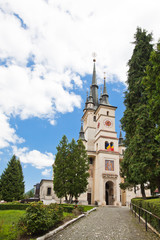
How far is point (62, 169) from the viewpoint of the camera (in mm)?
25562

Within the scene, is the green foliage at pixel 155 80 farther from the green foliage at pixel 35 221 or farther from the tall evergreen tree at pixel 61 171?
the tall evergreen tree at pixel 61 171

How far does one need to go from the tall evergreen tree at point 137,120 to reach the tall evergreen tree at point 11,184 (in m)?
27.1

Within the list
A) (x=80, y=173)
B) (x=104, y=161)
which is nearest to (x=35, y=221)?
(x=80, y=173)

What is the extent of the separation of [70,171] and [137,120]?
13620mm

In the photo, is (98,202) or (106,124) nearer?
(98,202)

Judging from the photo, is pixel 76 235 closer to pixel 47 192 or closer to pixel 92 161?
pixel 92 161

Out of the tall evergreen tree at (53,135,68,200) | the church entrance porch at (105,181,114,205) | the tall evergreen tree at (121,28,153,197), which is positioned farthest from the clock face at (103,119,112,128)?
the tall evergreen tree at (121,28,153,197)

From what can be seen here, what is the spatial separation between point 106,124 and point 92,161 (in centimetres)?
926

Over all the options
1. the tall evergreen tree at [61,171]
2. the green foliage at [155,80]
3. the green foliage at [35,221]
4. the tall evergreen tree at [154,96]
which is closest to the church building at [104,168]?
the tall evergreen tree at [61,171]

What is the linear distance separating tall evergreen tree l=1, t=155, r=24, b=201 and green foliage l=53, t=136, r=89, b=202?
15.9 m

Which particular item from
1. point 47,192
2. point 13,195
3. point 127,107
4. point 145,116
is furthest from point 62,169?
point 47,192

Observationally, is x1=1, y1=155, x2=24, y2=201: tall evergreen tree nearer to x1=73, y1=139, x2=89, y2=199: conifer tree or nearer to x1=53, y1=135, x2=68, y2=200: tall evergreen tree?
x1=53, y1=135, x2=68, y2=200: tall evergreen tree

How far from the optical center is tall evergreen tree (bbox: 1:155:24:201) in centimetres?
3591

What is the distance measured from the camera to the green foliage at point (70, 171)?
24561 millimetres
